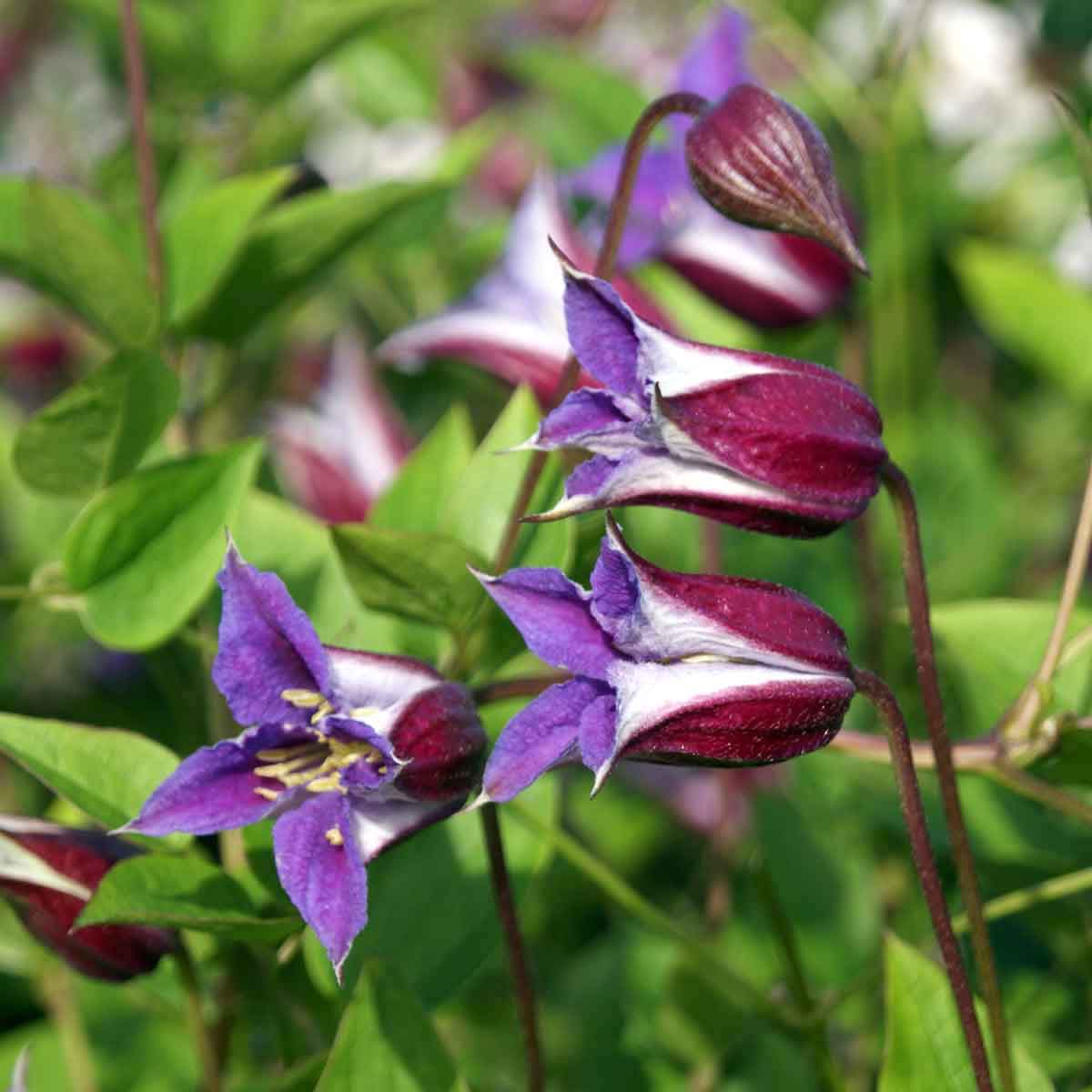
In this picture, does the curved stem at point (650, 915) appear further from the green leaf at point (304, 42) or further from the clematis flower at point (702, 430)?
the green leaf at point (304, 42)

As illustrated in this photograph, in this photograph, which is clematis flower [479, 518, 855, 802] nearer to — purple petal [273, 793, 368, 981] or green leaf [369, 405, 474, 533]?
purple petal [273, 793, 368, 981]

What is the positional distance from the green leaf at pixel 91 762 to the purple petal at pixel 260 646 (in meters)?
0.06

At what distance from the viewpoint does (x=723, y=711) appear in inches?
15.5

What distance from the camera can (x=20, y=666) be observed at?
0.87 meters

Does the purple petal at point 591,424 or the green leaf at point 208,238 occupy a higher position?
the purple petal at point 591,424

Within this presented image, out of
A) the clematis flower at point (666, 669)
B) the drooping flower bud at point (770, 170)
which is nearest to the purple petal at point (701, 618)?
the clematis flower at point (666, 669)

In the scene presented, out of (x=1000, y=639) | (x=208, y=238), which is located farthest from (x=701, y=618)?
A: (x=208, y=238)

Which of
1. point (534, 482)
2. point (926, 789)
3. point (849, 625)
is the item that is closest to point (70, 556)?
point (534, 482)

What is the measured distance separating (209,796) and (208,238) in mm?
283

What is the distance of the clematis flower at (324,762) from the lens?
41 cm

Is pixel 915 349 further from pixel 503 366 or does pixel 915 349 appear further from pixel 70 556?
pixel 70 556

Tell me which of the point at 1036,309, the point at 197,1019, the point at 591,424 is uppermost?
the point at 591,424

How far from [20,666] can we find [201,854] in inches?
15.2

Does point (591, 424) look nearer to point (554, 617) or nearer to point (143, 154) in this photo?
point (554, 617)
